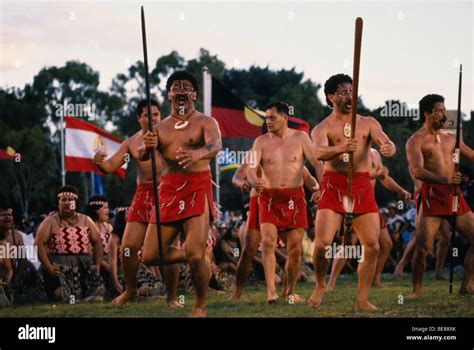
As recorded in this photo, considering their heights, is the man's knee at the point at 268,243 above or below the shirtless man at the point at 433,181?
below

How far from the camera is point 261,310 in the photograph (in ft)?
35.3

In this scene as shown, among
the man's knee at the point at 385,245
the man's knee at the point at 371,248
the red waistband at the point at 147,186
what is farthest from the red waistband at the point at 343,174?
the man's knee at the point at 385,245

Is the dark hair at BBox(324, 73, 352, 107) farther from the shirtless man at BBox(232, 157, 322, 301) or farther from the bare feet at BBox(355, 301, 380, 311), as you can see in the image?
the bare feet at BBox(355, 301, 380, 311)

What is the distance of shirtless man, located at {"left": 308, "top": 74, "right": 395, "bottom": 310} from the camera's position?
10.1 metres

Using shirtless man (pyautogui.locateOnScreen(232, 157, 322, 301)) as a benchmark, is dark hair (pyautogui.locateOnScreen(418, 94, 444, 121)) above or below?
above

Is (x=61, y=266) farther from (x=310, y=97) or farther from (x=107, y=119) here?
(x=107, y=119)

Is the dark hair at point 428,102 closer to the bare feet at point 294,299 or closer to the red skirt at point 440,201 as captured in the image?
the red skirt at point 440,201

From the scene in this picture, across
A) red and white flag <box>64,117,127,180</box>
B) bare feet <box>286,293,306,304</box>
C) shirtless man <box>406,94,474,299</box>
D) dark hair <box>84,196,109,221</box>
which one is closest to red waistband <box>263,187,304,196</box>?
bare feet <box>286,293,306,304</box>

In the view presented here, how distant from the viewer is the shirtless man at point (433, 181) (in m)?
11.5

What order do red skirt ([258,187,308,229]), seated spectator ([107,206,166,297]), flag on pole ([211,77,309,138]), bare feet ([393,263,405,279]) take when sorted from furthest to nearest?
flag on pole ([211,77,309,138]), bare feet ([393,263,405,279]), seated spectator ([107,206,166,297]), red skirt ([258,187,308,229])

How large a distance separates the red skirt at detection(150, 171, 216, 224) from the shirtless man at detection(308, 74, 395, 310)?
4.03ft

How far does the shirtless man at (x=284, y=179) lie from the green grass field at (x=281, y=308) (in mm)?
810
